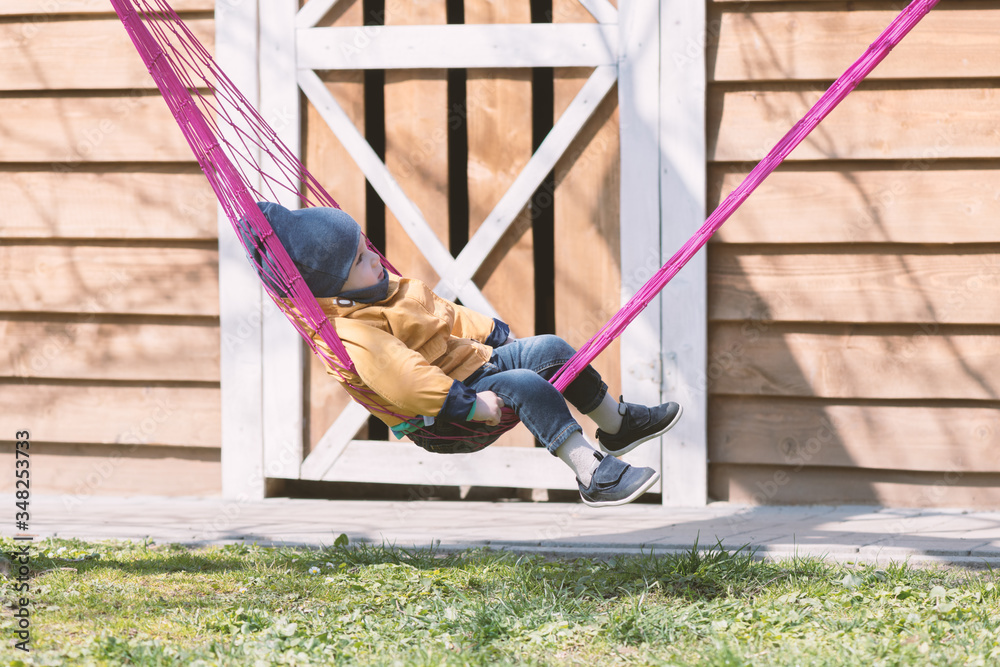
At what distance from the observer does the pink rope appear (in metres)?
2.51

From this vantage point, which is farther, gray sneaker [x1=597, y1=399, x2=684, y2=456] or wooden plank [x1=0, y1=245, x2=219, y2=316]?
wooden plank [x1=0, y1=245, x2=219, y2=316]

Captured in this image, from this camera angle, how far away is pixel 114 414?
4215 mm

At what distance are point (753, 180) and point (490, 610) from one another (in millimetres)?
1321

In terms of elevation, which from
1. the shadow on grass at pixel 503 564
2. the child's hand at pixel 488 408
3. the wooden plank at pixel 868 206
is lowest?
the shadow on grass at pixel 503 564

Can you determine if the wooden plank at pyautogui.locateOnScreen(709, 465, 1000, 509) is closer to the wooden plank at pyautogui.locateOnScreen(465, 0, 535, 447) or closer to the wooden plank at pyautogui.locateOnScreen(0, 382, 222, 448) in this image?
the wooden plank at pyautogui.locateOnScreen(465, 0, 535, 447)

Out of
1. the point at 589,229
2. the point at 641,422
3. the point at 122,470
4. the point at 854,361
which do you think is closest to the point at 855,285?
the point at 854,361

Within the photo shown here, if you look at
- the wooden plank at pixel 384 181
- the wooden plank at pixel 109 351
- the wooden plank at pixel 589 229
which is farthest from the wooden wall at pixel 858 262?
the wooden plank at pixel 109 351

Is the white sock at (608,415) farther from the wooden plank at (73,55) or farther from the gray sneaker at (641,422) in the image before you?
the wooden plank at (73,55)

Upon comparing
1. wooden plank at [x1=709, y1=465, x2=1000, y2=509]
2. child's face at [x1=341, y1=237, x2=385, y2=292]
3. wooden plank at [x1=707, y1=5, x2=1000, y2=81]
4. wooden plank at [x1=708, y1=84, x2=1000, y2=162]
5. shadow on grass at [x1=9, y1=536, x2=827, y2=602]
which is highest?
wooden plank at [x1=707, y1=5, x2=1000, y2=81]

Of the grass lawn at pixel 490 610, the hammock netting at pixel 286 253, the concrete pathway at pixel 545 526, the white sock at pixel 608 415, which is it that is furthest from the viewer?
the concrete pathway at pixel 545 526

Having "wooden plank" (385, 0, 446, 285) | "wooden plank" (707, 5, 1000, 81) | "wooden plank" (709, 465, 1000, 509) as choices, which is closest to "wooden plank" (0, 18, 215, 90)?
"wooden plank" (385, 0, 446, 285)

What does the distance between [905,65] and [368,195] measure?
2.30 metres

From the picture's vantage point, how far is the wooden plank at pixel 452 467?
3.93 metres

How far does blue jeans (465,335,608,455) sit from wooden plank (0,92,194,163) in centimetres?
199
